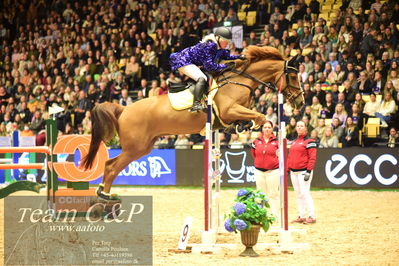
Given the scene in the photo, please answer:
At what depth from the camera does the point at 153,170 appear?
17.6 metres

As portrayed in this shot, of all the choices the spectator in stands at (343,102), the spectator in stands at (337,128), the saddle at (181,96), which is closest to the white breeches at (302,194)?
the saddle at (181,96)

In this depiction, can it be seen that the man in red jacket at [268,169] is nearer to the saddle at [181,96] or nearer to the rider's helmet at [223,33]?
the saddle at [181,96]

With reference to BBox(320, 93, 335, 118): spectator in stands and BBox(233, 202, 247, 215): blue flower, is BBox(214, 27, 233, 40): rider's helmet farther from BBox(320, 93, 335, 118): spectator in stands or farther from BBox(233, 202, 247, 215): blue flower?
Result: BBox(320, 93, 335, 118): spectator in stands

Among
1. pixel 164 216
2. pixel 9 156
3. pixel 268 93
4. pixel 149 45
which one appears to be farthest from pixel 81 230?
pixel 149 45

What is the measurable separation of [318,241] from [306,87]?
8584mm

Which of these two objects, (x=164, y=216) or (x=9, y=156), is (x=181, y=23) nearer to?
(x=9, y=156)

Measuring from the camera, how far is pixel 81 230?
8711 mm

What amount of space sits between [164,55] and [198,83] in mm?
11969

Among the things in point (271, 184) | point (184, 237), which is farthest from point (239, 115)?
point (184, 237)

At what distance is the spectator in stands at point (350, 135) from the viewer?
603 inches

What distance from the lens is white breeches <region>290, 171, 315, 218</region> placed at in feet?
33.7

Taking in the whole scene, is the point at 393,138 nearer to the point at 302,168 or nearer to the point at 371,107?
the point at 371,107

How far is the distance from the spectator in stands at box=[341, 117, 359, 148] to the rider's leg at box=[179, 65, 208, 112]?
7024mm

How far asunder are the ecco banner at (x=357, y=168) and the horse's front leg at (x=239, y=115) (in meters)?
6.46
